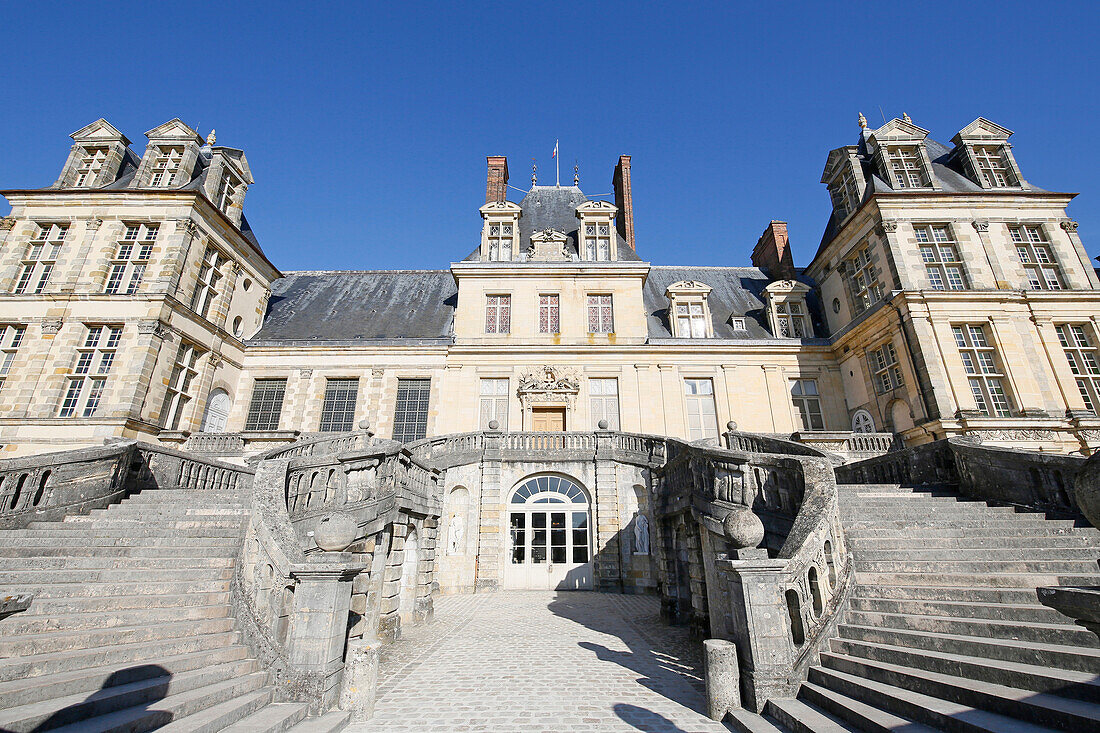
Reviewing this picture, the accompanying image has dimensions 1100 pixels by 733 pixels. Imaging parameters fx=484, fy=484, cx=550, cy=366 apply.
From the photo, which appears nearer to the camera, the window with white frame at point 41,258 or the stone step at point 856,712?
the stone step at point 856,712

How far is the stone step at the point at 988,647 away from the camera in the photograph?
380cm

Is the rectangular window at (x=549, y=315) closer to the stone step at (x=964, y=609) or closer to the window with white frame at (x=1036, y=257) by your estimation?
the stone step at (x=964, y=609)

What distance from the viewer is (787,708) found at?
4449 mm

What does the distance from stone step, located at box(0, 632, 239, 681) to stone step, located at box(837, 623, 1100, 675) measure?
22.3 ft

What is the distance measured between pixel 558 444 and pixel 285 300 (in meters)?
16.2

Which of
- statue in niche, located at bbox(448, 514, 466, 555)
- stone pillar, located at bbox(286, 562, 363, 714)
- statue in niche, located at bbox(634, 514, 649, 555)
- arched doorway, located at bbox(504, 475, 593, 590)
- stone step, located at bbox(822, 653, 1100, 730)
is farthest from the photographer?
arched doorway, located at bbox(504, 475, 593, 590)

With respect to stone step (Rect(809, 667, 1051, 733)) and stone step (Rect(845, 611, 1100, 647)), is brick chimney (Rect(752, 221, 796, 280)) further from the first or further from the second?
stone step (Rect(809, 667, 1051, 733))

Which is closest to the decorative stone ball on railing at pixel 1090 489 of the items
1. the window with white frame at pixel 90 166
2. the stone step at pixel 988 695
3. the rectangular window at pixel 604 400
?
the stone step at pixel 988 695

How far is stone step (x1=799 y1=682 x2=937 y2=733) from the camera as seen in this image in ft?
12.1

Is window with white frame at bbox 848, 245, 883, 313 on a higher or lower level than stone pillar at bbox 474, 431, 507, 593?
higher

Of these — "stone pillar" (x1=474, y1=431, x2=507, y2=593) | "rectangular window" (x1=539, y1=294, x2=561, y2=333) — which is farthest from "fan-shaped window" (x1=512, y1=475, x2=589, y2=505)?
"rectangular window" (x1=539, y1=294, x2=561, y2=333)

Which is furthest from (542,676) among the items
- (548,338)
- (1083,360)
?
(1083,360)

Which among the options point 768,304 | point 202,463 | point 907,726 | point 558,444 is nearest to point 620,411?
point 558,444

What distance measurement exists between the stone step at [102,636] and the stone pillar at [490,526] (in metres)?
7.88
